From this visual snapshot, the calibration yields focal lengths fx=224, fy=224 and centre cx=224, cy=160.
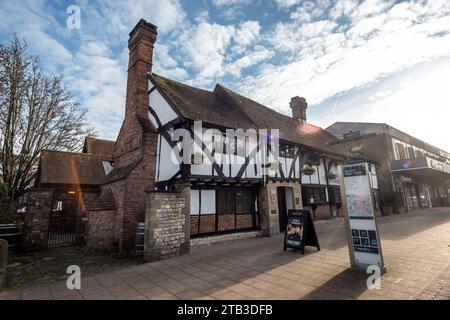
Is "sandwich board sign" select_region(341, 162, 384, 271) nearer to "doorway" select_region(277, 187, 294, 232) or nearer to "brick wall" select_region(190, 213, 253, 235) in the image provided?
"brick wall" select_region(190, 213, 253, 235)

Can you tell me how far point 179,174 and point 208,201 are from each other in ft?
5.81

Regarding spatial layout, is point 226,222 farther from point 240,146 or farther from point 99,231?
point 99,231

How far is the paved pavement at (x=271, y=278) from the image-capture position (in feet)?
13.2

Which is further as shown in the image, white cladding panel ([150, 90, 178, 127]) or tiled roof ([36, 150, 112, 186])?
tiled roof ([36, 150, 112, 186])

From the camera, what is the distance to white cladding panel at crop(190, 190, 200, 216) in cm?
878

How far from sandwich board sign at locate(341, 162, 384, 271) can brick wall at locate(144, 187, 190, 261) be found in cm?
499

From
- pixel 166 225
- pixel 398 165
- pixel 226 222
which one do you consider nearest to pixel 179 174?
pixel 166 225

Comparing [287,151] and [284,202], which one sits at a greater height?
[287,151]

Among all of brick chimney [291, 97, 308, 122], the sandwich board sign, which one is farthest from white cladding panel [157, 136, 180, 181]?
brick chimney [291, 97, 308, 122]

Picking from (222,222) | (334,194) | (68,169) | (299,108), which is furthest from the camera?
(299,108)

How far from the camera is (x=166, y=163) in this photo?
359 inches

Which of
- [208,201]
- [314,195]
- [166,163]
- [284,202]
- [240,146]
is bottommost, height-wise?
[284,202]

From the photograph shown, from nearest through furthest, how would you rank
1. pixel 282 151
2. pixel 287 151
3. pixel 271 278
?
pixel 271 278 < pixel 282 151 < pixel 287 151
